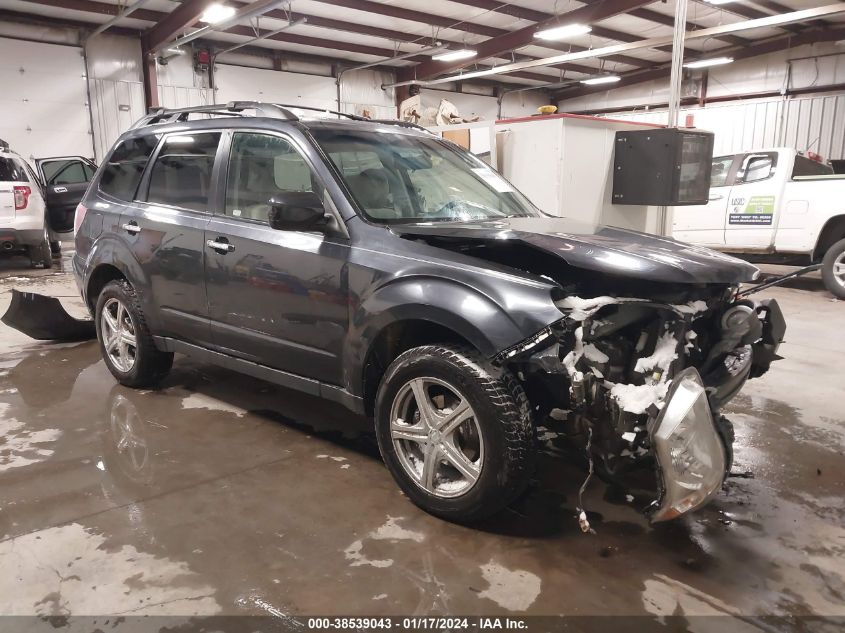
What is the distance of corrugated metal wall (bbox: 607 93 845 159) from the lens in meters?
15.4

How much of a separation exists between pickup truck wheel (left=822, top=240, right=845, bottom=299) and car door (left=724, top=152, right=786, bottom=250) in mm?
917

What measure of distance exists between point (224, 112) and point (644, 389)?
9.22 ft

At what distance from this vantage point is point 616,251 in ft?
7.93

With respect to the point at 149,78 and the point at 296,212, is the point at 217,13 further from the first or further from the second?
the point at 296,212

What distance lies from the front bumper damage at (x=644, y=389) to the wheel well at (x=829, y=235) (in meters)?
6.30

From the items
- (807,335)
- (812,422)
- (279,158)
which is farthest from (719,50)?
(279,158)

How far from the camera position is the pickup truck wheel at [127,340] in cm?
396

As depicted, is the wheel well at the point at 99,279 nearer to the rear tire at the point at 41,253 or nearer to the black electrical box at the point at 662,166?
the black electrical box at the point at 662,166

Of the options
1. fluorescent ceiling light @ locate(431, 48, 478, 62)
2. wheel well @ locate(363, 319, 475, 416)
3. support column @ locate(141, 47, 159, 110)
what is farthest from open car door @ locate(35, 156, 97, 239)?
wheel well @ locate(363, 319, 475, 416)

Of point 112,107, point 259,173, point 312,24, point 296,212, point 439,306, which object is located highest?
point 312,24

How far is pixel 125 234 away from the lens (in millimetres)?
3938

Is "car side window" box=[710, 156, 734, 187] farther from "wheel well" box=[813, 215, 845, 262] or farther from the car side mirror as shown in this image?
the car side mirror

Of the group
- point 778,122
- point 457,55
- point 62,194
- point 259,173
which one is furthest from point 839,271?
point 62,194

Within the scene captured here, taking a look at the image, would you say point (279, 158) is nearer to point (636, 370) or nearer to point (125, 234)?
point (125, 234)
